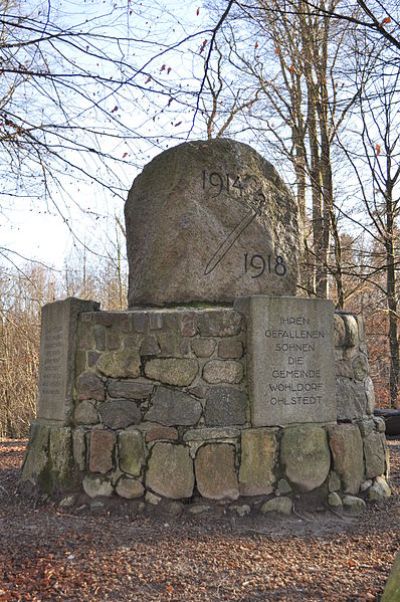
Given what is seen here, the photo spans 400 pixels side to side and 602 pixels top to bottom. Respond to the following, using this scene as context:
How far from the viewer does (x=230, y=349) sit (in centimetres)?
500

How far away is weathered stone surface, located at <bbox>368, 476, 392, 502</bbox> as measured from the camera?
5164 mm

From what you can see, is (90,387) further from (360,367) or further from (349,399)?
(360,367)

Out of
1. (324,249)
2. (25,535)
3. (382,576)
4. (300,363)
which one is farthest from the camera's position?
(324,249)

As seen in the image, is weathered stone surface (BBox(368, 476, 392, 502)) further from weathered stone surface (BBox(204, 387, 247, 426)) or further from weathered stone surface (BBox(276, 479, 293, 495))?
weathered stone surface (BBox(204, 387, 247, 426))

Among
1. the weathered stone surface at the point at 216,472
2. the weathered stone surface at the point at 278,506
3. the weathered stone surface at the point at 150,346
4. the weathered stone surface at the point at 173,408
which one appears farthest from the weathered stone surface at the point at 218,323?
the weathered stone surface at the point at 278,506

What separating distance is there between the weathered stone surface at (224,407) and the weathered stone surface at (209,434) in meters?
0.06

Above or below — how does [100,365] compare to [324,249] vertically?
below

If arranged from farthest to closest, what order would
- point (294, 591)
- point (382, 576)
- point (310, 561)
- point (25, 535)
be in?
point (25, 535) → point (310, 561) → point (382, 576) → point (294, 591)

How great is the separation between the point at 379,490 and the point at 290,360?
4.44ft

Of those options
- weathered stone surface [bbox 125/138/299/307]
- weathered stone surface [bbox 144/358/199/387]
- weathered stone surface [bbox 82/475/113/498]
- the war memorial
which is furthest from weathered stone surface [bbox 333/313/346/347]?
weathered stone surface [bbox 82/475/113/498]

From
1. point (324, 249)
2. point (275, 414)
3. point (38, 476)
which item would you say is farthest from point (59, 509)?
point (324, 249)

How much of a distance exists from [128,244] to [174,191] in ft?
2.47

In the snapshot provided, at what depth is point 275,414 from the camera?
16.2 feet

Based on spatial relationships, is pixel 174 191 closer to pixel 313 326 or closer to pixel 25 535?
pixel 313 326
